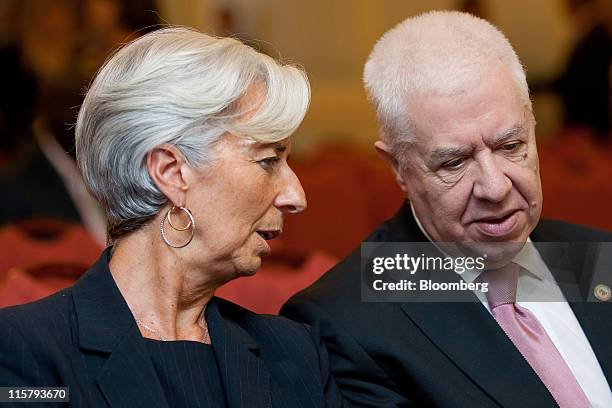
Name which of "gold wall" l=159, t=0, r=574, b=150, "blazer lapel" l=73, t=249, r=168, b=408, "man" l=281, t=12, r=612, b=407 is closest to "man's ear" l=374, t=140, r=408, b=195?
"man" l=281, t=12, r=612, b=407

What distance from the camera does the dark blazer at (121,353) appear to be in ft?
5.80

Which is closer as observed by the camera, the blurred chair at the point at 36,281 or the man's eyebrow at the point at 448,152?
the man's eyebrow at the point at 448,152

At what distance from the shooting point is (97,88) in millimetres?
1940

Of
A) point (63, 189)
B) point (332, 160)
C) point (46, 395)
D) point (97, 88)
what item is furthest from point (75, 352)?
point (332, 160)

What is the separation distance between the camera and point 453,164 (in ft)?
6.91

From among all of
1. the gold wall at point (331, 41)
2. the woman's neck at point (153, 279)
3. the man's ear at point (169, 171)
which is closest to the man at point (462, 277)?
the woman's neck at point (153, 279)

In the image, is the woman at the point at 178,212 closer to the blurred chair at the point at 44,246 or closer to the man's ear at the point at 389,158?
the man's ear at the point at 389,158

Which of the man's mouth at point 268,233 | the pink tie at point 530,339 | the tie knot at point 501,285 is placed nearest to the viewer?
the man's mouth at point 268,233

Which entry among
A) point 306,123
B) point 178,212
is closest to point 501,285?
point 178,212

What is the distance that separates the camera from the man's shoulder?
2404mm

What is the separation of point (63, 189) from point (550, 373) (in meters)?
2.33

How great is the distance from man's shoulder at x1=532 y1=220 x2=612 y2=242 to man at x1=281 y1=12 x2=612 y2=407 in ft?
0.72

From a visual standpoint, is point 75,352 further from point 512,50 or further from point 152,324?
point 512,50

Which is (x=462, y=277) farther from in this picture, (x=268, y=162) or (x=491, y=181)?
(x=268, y=162)
